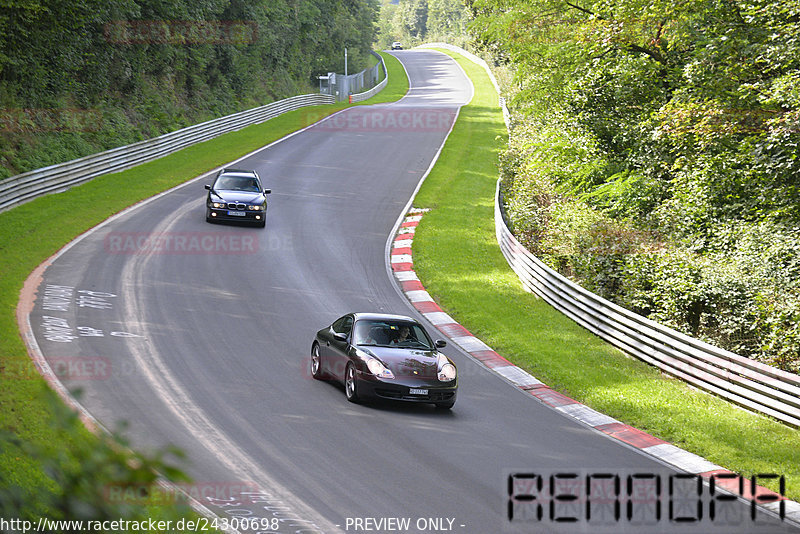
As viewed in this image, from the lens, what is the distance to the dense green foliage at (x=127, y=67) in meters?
30.6

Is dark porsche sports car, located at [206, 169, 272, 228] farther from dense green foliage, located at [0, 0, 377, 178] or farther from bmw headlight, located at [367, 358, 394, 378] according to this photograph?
bmw headlight, located at [367, 358, 394, 378]

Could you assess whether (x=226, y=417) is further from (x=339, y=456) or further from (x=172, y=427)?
(x=339, y=456)

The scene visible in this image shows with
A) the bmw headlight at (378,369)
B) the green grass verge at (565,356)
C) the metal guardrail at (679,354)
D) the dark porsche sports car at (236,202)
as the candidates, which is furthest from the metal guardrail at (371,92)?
the bmw headlight at (378,369)

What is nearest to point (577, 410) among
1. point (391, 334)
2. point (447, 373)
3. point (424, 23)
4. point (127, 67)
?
point (447, 373)

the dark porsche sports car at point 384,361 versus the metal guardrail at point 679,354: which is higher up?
the dark porsche sports car at point 384,361

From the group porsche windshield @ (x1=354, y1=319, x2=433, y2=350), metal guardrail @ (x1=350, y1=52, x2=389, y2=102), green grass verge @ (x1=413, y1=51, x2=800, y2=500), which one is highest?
metal guardrail @ (x1=350, y1=52, x2=389, y2=102)

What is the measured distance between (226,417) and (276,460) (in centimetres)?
176

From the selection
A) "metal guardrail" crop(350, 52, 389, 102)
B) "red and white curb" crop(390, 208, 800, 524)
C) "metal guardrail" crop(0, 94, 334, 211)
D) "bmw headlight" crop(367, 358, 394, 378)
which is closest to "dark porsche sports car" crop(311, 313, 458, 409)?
"bmw headlight" crop(367, 358, 394, 378)

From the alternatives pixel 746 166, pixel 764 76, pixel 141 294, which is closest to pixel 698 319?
pixel 746 166

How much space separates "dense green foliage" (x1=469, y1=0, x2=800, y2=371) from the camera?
1684 cm

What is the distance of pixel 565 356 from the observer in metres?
16.6

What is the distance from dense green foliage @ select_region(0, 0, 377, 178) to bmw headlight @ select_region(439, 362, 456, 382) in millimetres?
20153

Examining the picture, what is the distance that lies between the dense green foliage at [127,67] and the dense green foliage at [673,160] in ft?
59.5

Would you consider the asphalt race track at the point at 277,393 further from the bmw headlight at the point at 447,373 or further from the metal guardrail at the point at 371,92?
the metal guardrail at the point at 371,92
